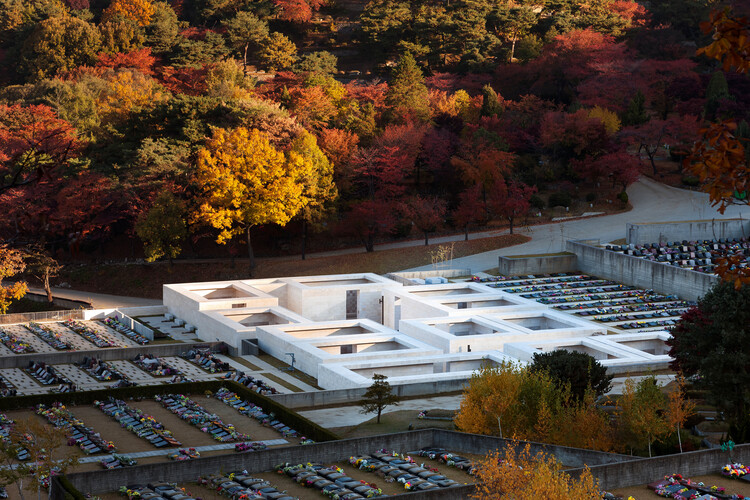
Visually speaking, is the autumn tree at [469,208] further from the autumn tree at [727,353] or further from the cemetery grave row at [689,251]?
the autumn tree at [727,353]

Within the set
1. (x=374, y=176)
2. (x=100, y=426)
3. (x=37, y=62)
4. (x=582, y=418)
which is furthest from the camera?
(x=37, y=62)

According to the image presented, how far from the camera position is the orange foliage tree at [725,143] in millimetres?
7363

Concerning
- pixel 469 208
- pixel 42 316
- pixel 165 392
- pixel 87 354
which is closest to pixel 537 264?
pixel 469 208

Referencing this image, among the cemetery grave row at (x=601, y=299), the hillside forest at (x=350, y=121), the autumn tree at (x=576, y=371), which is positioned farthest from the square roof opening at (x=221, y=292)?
the autumn tree at (x=576, y=371)

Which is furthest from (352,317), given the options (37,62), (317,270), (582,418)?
(37,62)

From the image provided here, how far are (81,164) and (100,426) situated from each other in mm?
36264

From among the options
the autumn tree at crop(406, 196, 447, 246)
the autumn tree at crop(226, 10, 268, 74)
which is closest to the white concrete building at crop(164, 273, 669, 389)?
the autumn tree at crop(406, 196, 447, 246)

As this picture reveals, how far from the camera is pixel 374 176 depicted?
66.4 meters

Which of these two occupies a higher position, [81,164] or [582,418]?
[81,164]

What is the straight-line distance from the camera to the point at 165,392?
36.2 metres

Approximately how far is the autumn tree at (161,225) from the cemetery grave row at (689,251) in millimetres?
26921

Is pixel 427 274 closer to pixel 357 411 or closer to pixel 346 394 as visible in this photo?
pixel 346 394

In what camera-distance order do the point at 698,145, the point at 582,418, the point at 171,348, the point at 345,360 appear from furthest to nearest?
the point at 171,348 → the point at 345,360 → the point at 582,418 → the point at 698,145

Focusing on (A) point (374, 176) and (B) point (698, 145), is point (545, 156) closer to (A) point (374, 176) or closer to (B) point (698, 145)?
(A) point (374, 176)
